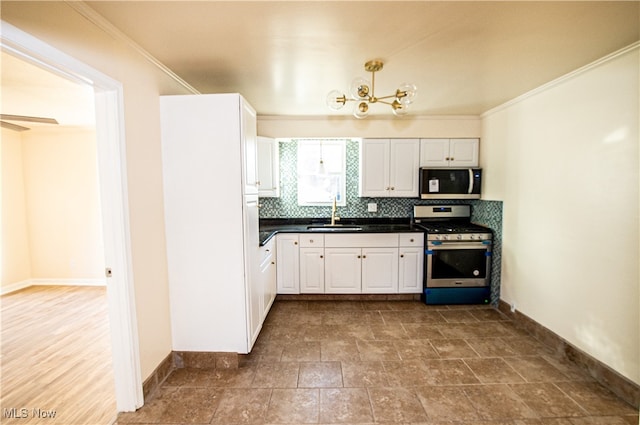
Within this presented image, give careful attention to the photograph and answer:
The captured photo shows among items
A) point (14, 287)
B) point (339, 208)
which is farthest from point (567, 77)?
point (14, 287)

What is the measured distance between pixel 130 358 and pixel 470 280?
3.48 metres

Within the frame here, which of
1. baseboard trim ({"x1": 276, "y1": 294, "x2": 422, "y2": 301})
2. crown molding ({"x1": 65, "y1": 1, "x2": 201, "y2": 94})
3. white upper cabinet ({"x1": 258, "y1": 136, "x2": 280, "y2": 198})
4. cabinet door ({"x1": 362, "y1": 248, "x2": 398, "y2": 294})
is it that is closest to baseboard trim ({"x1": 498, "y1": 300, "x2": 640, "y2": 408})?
baseboard trim ({"x1": 276, "y1": 294, "x2": 422, "y2": 301})

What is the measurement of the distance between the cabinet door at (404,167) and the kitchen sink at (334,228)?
2.30 ft

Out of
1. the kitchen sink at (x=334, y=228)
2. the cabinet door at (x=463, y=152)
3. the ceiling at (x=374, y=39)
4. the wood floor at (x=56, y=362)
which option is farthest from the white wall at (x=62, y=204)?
the cabinet door at (x=463, y=152)

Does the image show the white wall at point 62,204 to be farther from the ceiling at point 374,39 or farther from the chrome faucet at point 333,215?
the chrome faucet at point 333,215

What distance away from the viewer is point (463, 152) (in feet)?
11.7

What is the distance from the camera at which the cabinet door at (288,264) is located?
136 inches

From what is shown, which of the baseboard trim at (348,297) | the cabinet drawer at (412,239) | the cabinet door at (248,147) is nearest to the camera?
the cabinet door at (248,147)

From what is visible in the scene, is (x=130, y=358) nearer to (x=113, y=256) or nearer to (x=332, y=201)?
(x=113, y=256)

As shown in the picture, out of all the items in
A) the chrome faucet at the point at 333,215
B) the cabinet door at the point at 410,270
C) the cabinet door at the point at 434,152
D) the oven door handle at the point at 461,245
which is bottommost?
the cabinet door at the point at 410,270

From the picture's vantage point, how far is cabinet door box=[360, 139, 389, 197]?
3.58 metres

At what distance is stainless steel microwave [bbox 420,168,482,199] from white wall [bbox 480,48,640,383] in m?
0.48

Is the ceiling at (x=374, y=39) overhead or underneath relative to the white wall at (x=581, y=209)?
overhead

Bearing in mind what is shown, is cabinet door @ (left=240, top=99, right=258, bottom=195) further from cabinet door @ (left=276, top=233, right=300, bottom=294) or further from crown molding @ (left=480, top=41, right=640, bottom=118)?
crown molding @ (left=480, top=41, right=640, bottom=118)
